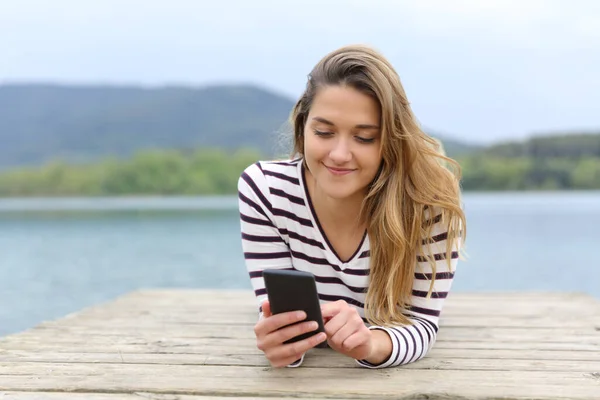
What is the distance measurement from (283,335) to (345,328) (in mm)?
203

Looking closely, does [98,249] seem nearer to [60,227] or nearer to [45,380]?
[60,227]

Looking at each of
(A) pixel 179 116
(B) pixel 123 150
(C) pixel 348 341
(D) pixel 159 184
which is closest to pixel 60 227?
(D) pixel 159 184

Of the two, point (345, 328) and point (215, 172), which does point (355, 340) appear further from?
point (215, 172)

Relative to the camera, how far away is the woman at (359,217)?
2.10 m

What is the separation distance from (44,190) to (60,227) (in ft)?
81.2

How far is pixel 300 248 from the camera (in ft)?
8.16

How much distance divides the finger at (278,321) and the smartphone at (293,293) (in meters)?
0.01

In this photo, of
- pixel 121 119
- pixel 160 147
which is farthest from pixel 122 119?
pixel 160 147

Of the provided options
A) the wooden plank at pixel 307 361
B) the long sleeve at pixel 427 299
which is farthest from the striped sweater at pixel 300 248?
the wooden plank at pixel 307 361

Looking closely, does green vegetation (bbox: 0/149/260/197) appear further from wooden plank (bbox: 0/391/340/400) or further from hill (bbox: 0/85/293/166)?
wooden plank (bbox: 0/391/340/400)

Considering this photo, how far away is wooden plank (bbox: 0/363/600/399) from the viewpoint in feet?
6.38

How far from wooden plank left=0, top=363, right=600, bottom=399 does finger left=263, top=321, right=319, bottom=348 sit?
135mm

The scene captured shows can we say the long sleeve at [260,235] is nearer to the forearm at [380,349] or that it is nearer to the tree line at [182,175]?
the forearm at [380,349]

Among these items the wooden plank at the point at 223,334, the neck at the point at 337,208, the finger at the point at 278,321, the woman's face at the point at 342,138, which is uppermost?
the woman's face at the point at 342,138
